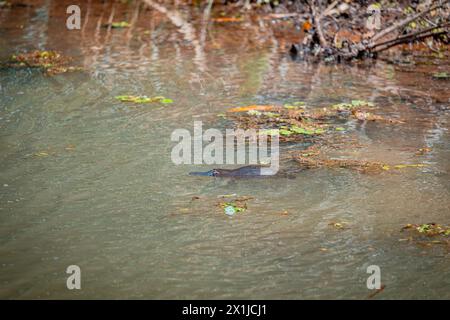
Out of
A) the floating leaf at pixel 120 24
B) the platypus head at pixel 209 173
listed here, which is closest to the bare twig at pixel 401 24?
the floating leaf at pixel 120 24

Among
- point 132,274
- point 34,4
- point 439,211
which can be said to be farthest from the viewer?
point 34,4

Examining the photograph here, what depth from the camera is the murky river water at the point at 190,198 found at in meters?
3.80

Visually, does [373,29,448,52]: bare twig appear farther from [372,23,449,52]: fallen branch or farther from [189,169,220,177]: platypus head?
[189,169,220,177]: platypus head

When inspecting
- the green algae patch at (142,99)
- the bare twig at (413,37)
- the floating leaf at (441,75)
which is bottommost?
the green algae patch at (142,99)

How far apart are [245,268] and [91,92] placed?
4714mm

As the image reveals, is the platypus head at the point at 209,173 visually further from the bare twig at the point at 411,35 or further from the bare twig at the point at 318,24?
the bare twig at the point at 411,35

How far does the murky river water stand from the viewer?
3.80 meters

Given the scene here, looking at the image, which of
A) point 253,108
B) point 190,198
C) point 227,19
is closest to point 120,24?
point 227,19

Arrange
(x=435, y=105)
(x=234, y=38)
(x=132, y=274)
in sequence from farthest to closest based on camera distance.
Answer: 1. (x=234, y=38)
2. (x=435, y=105)
3. (x=132, y=274)

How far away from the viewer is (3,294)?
3.59 metres

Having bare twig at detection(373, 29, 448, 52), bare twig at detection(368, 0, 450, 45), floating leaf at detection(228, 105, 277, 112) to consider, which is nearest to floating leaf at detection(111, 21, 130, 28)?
bare twig at detection(368, 0, 450, 45)

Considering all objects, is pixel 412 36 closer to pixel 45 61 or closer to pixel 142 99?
pixel 142 99
